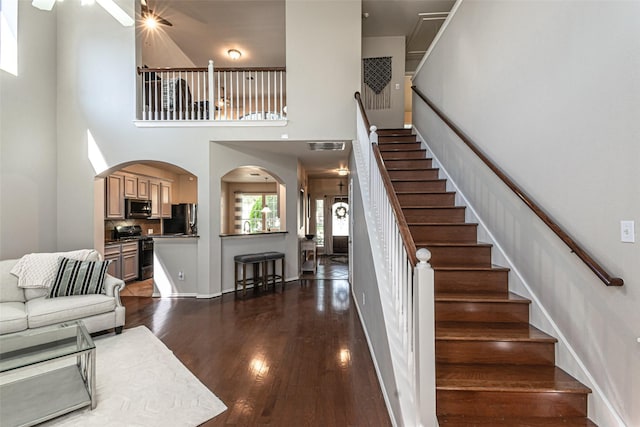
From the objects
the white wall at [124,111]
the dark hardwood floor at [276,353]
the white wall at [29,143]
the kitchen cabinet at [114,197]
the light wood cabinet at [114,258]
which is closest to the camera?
the dark hardwood floor at [276,353]

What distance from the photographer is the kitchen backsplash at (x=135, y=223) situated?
5.84m

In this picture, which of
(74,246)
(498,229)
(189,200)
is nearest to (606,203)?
(498,229)

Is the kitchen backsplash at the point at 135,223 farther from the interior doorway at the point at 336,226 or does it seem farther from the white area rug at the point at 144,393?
the interior doorway at the point at 336,226

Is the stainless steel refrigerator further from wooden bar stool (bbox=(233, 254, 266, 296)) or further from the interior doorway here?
the interior doorway

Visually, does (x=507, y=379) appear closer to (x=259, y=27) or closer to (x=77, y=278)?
(x=77, y=278)

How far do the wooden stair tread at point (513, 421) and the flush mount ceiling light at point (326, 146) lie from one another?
13.4ft

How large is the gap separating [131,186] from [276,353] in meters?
5.23

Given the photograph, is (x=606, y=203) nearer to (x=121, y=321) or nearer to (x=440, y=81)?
(x=440, y=81)

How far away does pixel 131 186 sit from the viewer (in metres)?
6.15

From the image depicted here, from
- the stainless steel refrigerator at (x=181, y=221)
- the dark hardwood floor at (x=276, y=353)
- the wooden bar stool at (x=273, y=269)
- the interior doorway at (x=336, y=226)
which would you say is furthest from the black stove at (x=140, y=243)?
the interior doorway at (x=336, y=226)

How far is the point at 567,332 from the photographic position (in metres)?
1.91

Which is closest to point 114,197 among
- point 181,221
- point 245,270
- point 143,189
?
point 143,189

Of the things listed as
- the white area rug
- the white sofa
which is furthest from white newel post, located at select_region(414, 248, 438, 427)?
the white sofa

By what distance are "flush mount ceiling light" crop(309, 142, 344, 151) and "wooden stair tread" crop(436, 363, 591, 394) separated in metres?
3.82
